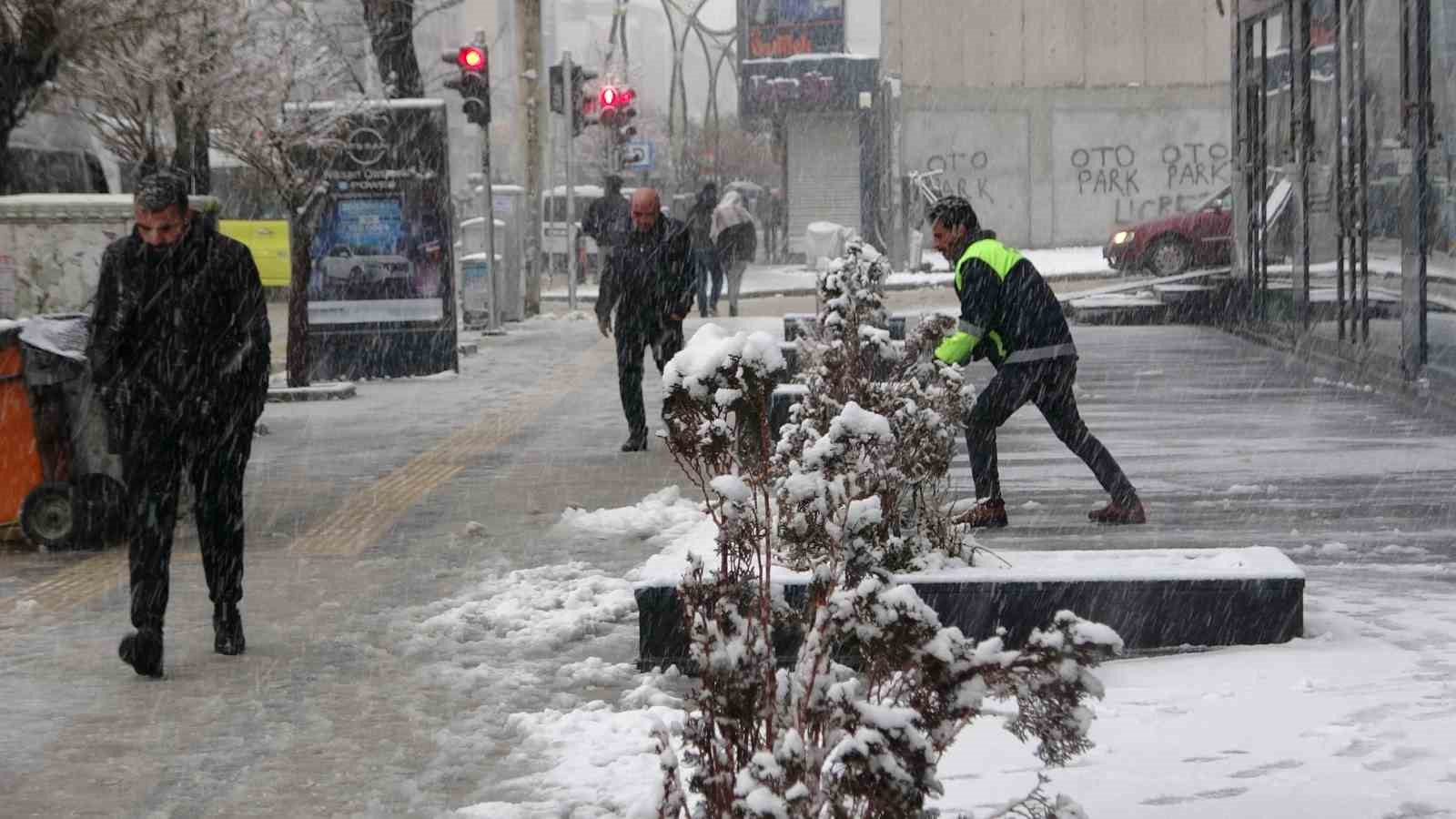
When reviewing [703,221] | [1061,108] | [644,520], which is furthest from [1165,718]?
[1061,108]

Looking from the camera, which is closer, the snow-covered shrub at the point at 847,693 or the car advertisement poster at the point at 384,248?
the snow-covered shrub at the point at 847,693

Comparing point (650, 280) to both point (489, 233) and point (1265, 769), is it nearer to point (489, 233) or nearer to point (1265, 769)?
point (1265, 769)

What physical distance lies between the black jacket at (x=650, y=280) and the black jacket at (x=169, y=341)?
6043 mm

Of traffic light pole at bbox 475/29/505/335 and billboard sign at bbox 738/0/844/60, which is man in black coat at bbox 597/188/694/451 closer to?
traffic light pole at bbox 475/29/505/335

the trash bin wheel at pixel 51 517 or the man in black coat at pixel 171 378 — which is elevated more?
the man in black coat at pixel 171 378

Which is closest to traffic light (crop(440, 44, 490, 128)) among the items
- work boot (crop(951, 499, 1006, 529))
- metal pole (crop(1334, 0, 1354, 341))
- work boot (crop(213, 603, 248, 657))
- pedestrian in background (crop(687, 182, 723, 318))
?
pedestrian in background (crop(687, 182, 723, 318))

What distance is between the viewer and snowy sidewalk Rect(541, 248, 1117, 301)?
3591 centimetres

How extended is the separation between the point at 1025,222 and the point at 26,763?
44.5 m

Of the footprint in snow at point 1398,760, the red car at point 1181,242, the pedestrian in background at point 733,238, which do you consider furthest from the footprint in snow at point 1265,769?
the red car at point 1181,242

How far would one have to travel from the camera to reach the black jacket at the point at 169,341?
24.2 ft

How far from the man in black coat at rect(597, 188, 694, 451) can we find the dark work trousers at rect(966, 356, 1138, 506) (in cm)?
453

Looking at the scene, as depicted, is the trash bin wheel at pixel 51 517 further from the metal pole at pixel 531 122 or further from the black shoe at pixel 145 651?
the metal pole at pixel 531 122

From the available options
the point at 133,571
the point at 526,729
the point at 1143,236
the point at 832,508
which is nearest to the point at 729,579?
the point at 832,508

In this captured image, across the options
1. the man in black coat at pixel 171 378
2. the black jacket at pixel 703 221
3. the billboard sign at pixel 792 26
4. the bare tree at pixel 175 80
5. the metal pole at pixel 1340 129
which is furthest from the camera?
the billboard sign at pixel 792 26
